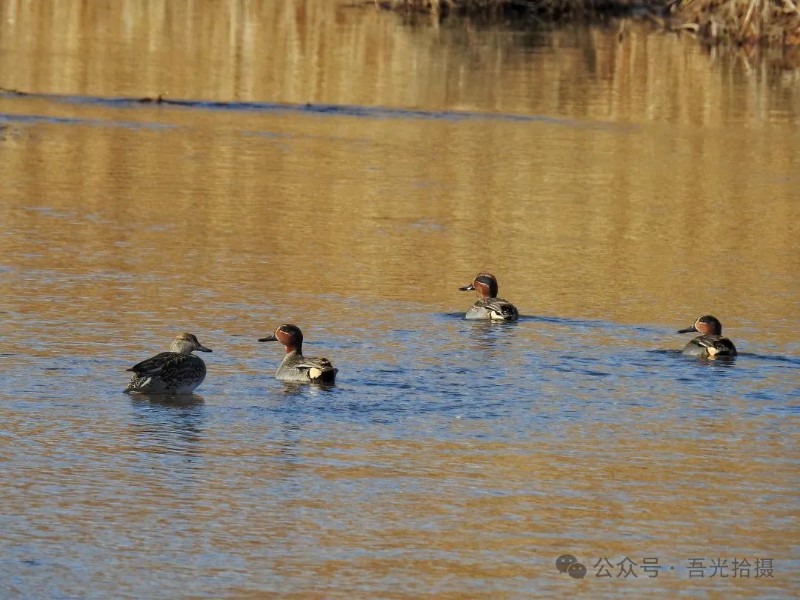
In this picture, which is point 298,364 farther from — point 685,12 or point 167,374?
point 685,12

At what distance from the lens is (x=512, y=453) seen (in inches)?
364

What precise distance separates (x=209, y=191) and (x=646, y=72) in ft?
58.4

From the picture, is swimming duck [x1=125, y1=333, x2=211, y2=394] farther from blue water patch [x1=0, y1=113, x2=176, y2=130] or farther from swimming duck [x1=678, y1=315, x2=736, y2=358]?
blue water patch [x1=0, y1=113, x2=176, y2=130]

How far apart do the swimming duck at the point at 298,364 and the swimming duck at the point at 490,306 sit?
1.95m

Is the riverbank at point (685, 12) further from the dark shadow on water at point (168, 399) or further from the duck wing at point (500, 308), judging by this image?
the dark shadow on water at point (168, 399)

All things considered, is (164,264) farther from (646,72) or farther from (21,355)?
(646,72)

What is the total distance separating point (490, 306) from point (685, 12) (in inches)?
1381

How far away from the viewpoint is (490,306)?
12.6 metres

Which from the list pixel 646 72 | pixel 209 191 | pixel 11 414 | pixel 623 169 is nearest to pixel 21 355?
pixel 11 414

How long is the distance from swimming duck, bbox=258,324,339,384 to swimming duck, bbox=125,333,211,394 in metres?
0.61

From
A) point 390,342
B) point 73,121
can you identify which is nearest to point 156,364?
point 390,342

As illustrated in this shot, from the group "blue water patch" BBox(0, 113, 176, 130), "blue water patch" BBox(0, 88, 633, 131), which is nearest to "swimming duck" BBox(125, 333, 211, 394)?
"blue water patch" BBox(0, 113, 176, 130)

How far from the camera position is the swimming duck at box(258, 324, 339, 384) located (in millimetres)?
10453

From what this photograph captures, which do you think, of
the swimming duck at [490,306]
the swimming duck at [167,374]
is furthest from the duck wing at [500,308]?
the swimming duck at [167,374]
